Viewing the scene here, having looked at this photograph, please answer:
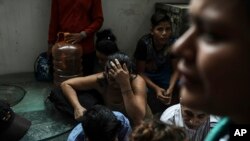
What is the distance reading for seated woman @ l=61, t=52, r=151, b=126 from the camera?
2.12 meters

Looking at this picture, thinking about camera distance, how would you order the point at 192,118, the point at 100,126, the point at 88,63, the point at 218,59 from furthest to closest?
the point at 88,63, the point at 192,118, the point at 100,126, the point at 218,59

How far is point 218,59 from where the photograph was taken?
31 centimetres

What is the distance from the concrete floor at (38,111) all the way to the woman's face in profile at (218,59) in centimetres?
192

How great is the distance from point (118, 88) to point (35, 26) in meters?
1.38

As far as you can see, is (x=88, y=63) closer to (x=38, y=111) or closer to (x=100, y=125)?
(x=38, y=111)

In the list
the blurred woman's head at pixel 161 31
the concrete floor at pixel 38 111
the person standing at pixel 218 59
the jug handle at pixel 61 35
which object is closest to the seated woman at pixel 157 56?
the blurred woman's head at pixel 161 31

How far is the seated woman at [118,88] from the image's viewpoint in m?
2.12

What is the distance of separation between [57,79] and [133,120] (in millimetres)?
1119

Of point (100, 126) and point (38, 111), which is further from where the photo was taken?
point (38, 111)

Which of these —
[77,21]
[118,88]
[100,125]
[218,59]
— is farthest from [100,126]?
[77,21]

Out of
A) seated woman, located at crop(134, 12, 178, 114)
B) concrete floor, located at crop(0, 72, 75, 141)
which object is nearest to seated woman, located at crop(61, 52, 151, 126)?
concrete floor, located at crop(0, 72, 75, 141)

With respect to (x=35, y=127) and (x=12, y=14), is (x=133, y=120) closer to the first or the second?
(x=35, y=127)

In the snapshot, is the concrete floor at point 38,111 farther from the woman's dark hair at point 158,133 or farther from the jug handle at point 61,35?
the woman's dark hair at point 158,133

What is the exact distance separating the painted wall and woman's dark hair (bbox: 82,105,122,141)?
180 centimetres
